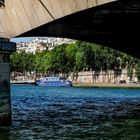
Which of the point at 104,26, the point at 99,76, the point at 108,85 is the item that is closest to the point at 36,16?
the point at 104,26

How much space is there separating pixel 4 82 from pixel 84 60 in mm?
108388

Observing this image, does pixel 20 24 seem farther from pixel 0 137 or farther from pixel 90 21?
pixel 90 21

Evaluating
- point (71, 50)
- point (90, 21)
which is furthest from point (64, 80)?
point (90, 21)

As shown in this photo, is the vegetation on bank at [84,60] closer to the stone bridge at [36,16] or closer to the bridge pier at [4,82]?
the stone bridge at [36,16]

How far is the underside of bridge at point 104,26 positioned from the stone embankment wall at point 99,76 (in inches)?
3126

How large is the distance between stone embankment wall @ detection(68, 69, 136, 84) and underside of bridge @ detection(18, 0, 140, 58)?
261 feet

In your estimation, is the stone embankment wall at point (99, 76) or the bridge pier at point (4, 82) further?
the stone embankment wall at point (99, 76)

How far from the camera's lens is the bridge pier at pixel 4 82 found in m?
24.4

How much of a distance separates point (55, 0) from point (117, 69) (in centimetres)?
10749

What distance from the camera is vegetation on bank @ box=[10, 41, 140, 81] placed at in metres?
123

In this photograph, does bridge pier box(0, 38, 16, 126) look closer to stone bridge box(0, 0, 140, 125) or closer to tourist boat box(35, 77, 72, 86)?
stone bridge box(0, 0, 140, 125)

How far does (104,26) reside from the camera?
41.8 meters

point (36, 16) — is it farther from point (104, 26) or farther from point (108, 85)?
point (108, 85)

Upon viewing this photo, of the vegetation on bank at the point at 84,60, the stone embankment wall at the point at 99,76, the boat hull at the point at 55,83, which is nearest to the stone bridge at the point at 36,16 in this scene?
the vegetation on bank at the point at 84,60
